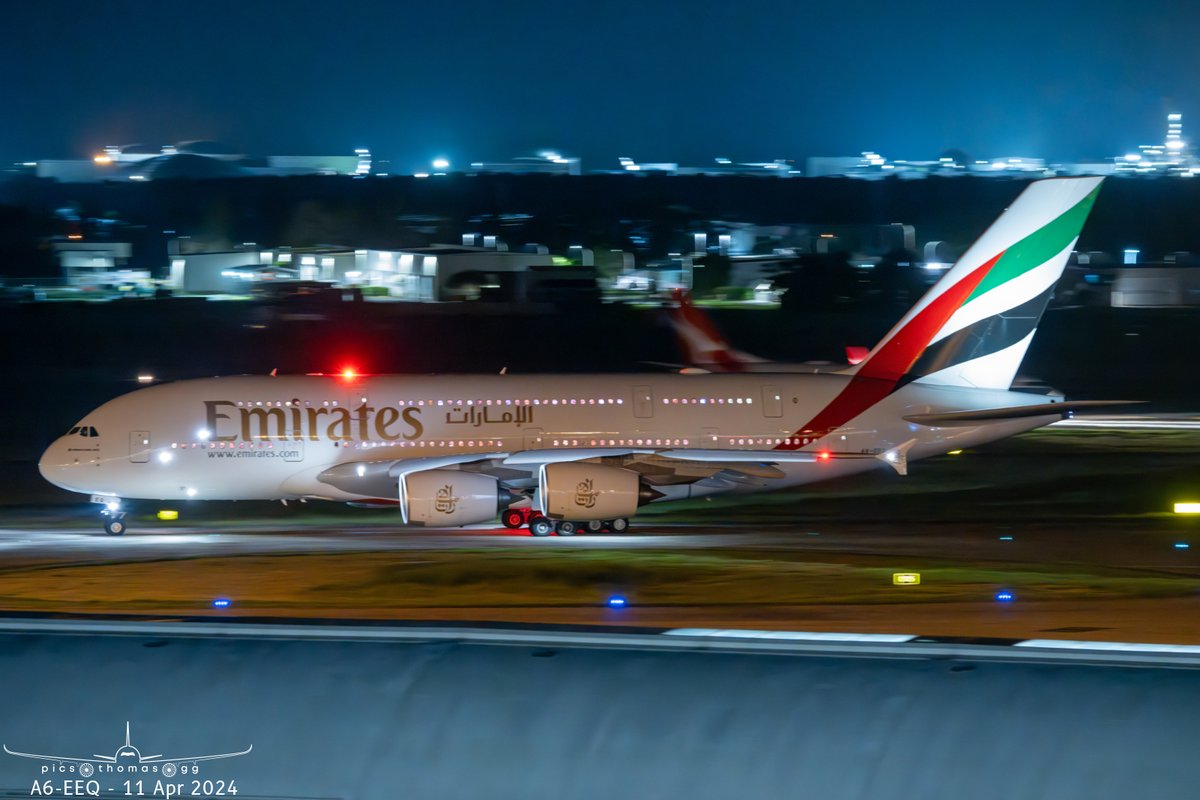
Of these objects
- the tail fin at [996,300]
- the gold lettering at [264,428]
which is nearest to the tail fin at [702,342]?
the tail fin at [996,300]

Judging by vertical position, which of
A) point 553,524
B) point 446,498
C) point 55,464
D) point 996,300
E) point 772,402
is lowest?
point 553,524

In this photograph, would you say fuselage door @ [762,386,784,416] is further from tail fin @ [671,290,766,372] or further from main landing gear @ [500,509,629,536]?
tail fin @ [671,290,766,372]

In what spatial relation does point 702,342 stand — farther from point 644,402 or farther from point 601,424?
point 601,424

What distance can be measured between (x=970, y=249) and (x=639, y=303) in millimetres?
69720

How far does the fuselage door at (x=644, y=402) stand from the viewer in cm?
2872

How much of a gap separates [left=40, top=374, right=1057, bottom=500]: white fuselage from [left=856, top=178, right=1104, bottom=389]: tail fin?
0.64 m

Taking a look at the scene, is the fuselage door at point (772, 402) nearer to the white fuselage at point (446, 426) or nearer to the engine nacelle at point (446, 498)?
the white fuselage at point (446, 426)

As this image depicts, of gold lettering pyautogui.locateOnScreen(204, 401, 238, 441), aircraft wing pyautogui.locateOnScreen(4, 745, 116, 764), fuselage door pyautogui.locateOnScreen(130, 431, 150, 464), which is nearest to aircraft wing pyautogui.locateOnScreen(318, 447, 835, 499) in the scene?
gold lettering pyautogui.locateOnScreen(204, 401, 238, 441)

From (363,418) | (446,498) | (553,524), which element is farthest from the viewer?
(363,418)

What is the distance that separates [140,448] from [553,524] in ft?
28.7

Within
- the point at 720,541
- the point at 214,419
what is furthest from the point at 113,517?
the point at 720,541

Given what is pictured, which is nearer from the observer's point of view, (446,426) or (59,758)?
(59,758)

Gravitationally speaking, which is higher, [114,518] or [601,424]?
[601,424]

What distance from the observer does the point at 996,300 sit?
29297 mm
